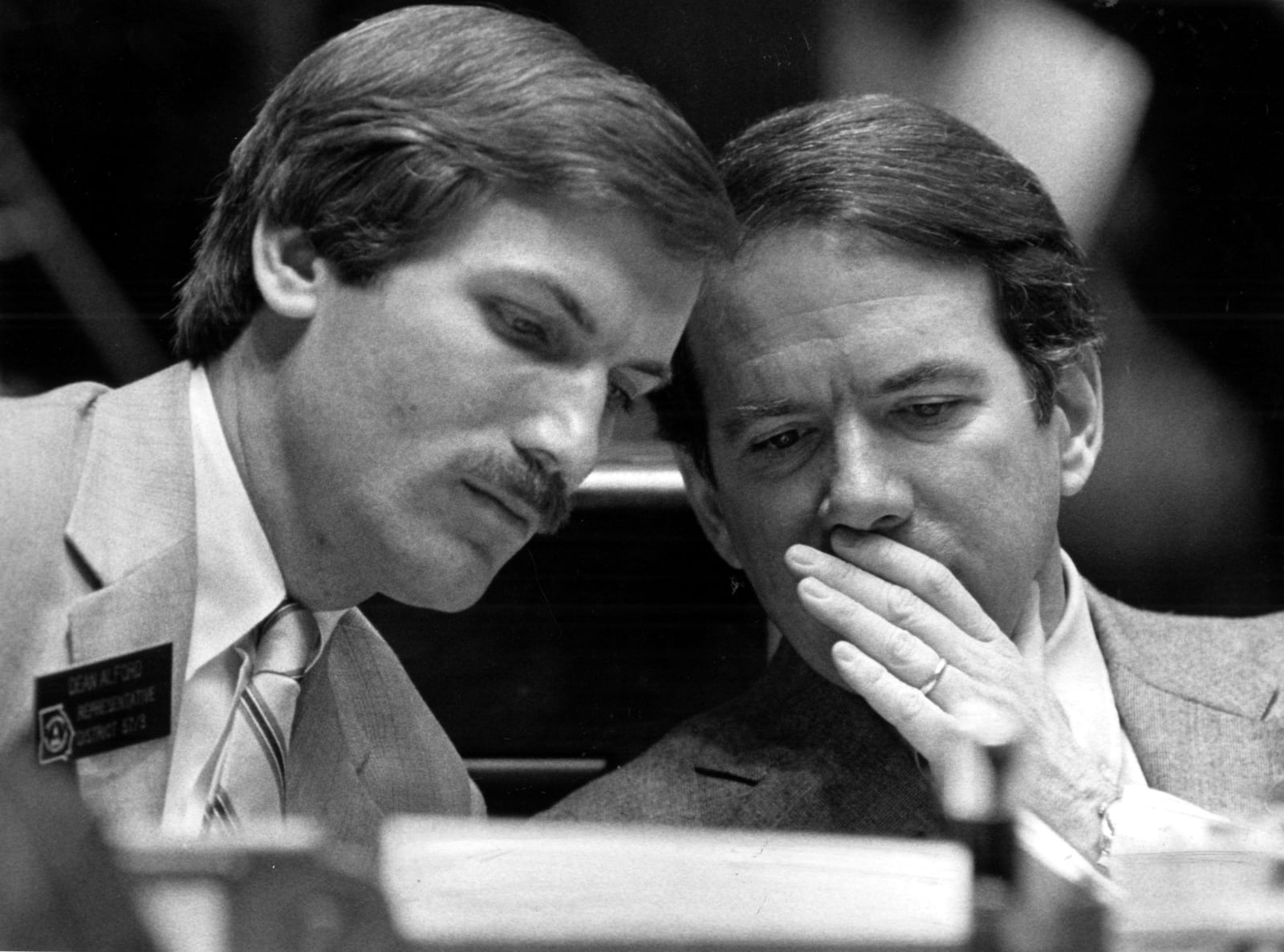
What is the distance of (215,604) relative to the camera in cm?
148

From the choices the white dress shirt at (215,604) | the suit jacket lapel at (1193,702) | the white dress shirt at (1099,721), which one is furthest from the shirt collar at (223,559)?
the suit jacket lapel at (1193,702)

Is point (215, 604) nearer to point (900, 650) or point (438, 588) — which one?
point (438, 588)

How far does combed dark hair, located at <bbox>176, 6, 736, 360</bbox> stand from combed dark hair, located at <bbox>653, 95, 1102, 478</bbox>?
171mm

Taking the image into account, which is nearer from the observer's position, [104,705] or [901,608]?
[104,705]

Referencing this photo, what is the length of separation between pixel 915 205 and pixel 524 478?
0.60m

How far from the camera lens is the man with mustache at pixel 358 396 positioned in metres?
1.45

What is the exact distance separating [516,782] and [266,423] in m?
0.53

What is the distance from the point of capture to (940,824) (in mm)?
1730

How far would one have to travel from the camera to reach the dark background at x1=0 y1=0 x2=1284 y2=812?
1679 millimetres

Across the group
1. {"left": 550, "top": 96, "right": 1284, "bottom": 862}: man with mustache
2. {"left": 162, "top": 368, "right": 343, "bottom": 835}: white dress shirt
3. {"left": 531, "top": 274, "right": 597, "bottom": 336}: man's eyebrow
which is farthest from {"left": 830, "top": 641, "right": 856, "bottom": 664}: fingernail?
{"left": 162, "top": 368, "right": 343, "bottom": 835}: white dress shirt

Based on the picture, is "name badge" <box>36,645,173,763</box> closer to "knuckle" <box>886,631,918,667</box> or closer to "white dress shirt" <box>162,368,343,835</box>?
"white dress shirt" <box>162,368,343,835</box>

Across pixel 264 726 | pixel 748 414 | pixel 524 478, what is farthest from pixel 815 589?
pixel 264 726

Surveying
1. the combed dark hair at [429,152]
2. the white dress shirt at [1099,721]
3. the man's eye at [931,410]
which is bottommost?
the white dress shirt at [1099,721]

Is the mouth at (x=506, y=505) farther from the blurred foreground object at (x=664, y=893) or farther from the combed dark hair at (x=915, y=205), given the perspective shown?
the blurred foreground object at (x=664, y=893)
